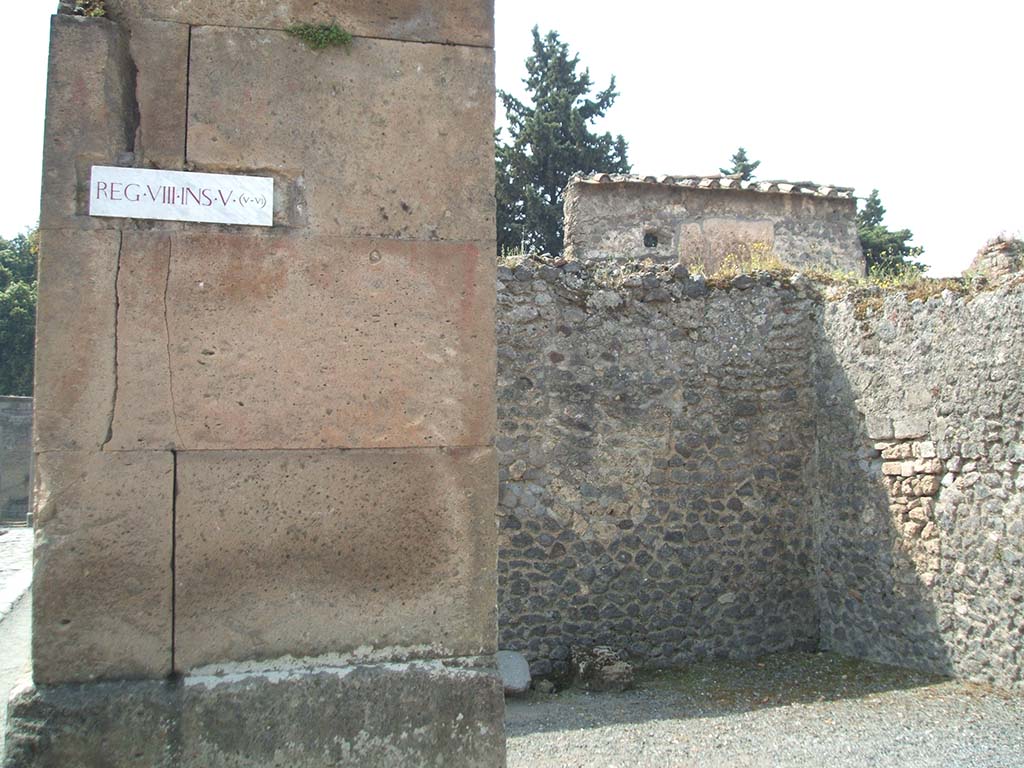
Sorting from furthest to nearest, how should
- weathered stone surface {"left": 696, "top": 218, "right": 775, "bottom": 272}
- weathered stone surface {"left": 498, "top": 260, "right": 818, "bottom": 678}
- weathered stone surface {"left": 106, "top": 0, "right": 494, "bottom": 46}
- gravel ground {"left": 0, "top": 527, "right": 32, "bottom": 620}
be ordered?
weathered stone surface {"left": 696, "top": 218, "right": 775, "bottom": 272}, weathered stone surface {"left": 498, "top": 260, "right": 818, "bottom": 678}, gravel ground {"left": 0, "top": 527, "right": 32, "bottom": 620}, weathered stone surface {"left": 106, "top": 0, "right": 494, "bottom": 46}

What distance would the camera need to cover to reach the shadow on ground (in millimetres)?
6348

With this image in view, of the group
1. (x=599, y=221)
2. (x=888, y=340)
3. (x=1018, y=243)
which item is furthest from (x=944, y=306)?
(x=599, y=221)

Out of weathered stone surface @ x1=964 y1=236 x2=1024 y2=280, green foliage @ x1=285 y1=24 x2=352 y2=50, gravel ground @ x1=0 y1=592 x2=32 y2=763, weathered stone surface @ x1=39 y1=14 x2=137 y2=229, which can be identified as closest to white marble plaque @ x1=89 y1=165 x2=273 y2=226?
weathered stone surface @ x1=39 y1=14 x2=137 y2=229

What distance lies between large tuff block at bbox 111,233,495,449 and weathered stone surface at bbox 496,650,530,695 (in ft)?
14.4

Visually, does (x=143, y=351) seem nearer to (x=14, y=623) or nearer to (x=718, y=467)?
(x=14, y=623)

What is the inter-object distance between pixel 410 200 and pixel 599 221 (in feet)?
36.4

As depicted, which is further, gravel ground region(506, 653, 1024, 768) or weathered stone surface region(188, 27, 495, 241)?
gravel ground region(506, 653, 1024, 768)

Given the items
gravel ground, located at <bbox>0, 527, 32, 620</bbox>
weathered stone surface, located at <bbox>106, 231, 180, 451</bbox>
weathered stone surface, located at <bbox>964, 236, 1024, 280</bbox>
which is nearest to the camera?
weathered stone surface, located at <bbox>106, 231, 180, 451</bbox>

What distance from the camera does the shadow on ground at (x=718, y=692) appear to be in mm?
6348

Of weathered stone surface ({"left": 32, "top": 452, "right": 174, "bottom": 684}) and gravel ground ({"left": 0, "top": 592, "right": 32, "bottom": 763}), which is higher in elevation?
weathered stone surface ({"left": 32, "top": 452, "right": 174, "bottom": 684})

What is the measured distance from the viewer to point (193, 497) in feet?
9.14

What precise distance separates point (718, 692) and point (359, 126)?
217 inches

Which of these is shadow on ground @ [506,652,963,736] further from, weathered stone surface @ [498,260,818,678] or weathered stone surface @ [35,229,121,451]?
weathered stone surface @ [35,229,121,451]

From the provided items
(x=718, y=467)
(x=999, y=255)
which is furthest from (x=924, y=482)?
(x=999, y=255)
